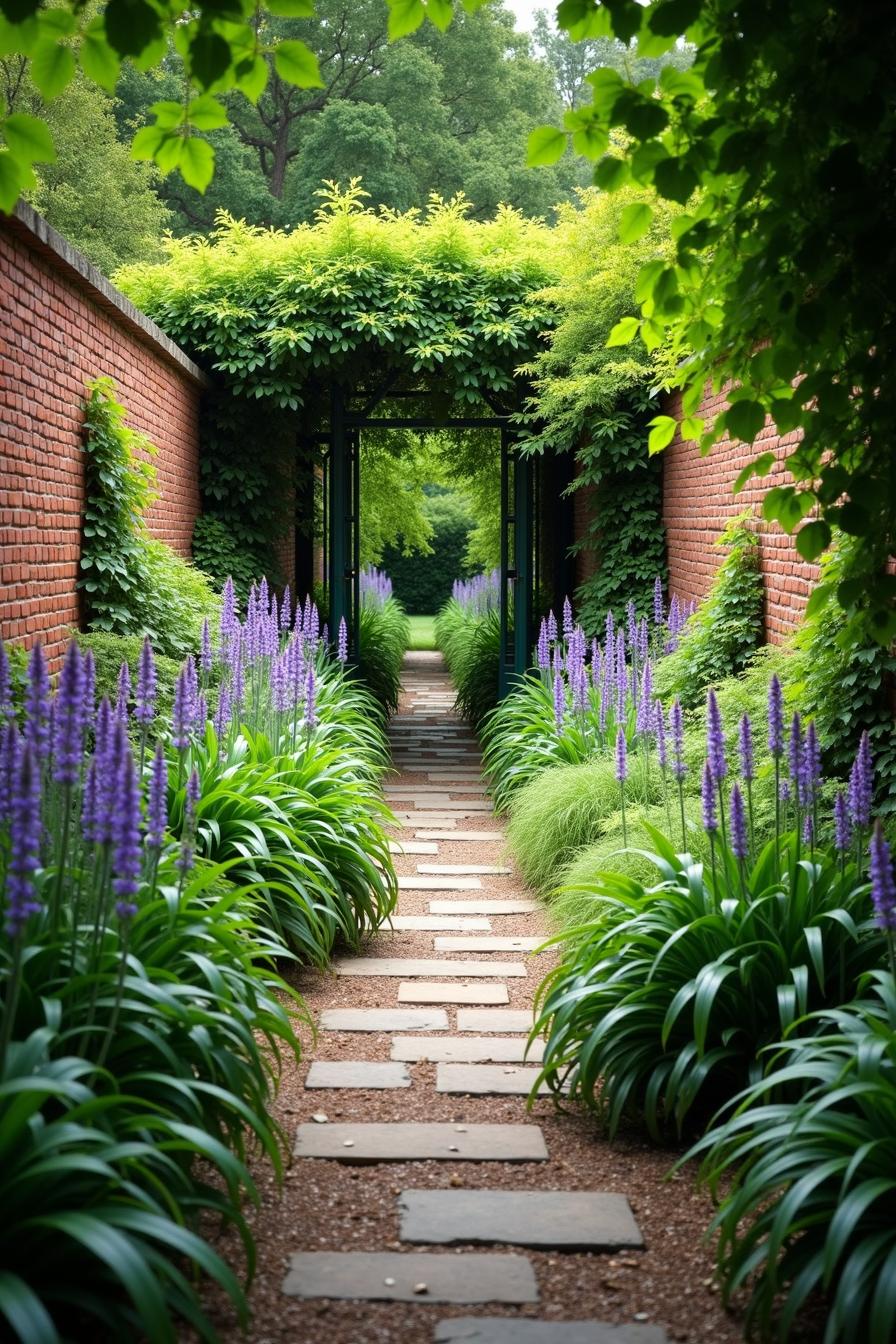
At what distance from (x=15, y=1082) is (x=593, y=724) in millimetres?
5385

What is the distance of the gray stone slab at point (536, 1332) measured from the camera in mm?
2381

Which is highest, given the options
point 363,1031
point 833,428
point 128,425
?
point 128,425

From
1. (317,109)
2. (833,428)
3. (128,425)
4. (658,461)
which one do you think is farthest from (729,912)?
(317,109)

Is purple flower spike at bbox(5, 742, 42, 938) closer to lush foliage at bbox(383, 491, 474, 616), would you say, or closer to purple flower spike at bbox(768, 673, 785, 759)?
purple flower spike at bbox(768, 673, 785, 759)

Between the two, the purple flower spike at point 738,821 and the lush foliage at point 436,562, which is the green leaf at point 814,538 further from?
the lush foliage at point 436,562

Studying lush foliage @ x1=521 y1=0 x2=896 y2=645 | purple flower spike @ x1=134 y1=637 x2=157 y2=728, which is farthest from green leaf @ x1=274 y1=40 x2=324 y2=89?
purple flower spike @ x1=134 y1=637 x2=157 y2=728

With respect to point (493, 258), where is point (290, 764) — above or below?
below

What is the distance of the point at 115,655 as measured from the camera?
607 cm

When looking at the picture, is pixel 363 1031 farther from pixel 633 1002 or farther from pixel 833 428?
pixel 833 428

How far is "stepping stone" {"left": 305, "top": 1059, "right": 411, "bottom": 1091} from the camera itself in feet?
12.6

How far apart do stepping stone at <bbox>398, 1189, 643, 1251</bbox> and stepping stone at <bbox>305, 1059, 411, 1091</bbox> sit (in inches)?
30.5

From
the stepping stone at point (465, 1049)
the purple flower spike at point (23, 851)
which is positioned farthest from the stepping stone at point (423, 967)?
the purple flower spike at point (23, 851)

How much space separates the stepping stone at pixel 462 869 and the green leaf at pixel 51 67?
15.6 ft

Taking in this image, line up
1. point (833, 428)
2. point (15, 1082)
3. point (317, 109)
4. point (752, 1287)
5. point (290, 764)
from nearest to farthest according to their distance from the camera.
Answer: point (15, 1082) → point (752, 1287) → point (833, 428) → point (290, 764) → point (317, 109)
